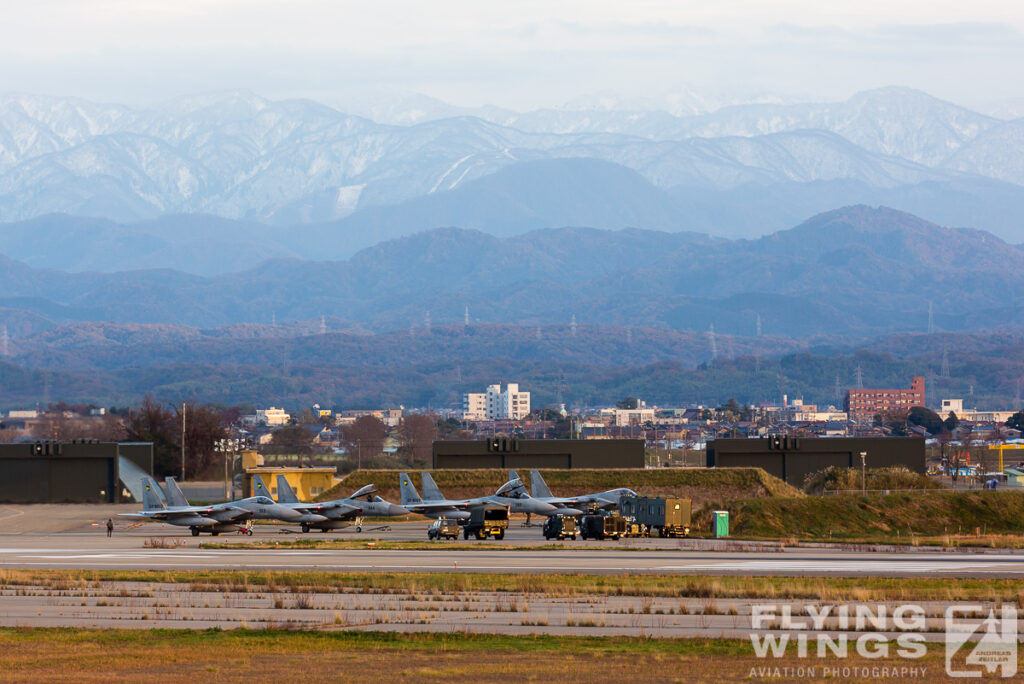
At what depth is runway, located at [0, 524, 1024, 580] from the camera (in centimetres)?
5400

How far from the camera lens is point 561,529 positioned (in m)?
77.4

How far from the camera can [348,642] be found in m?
34.7

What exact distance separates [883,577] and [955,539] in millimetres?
26739

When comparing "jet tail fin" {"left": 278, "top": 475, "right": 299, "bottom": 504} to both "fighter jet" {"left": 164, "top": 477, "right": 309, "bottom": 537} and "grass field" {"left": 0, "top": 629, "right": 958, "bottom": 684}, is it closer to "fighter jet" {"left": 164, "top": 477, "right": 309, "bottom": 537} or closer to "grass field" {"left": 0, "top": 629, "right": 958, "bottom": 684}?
"fighter jet" {"left": 164, "top": 477, "right": 309, "bottom": 537}

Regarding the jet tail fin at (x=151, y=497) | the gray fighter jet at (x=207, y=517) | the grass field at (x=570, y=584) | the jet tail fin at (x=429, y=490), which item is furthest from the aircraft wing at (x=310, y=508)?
the grass field at (x=570, y=584)

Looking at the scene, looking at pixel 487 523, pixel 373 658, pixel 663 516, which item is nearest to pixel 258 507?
pixel 487 523

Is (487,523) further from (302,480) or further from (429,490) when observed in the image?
(302,480)

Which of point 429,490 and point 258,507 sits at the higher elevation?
point 429,490

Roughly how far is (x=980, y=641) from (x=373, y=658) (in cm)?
1481

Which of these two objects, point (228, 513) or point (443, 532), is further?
point (228, 513)

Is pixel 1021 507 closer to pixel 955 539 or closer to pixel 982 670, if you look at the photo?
pixel 955 539

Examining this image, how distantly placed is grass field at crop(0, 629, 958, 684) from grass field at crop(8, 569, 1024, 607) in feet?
32.7

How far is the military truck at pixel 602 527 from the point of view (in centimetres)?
7769

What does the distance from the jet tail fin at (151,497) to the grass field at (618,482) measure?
20.6 m
